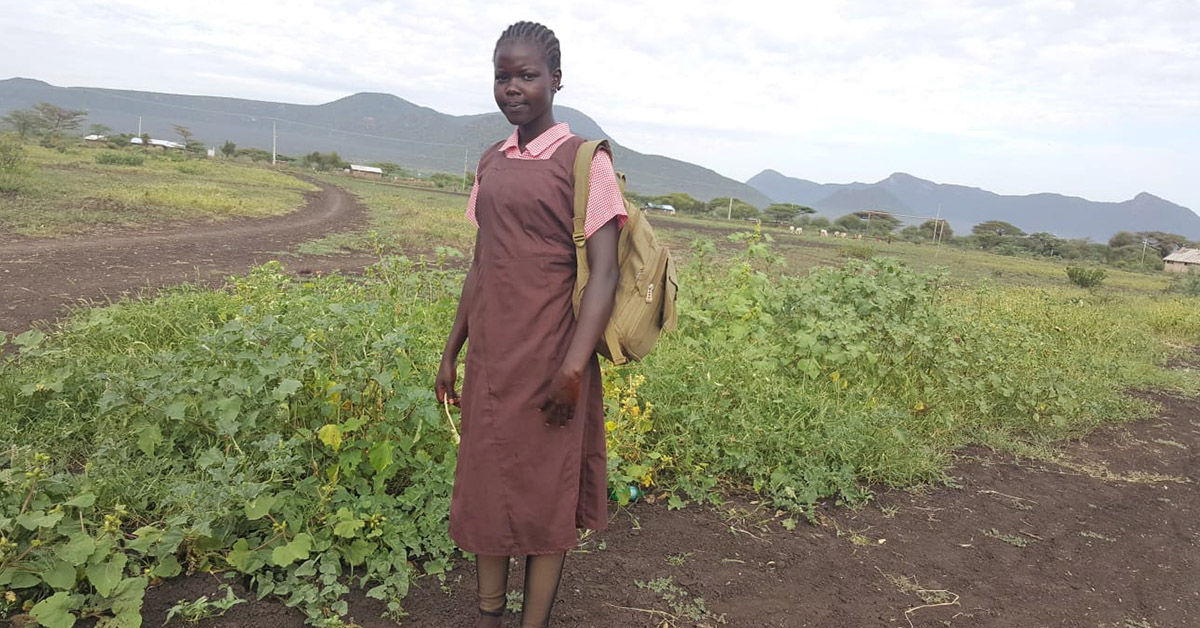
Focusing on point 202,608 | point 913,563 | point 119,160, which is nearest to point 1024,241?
point 119,160

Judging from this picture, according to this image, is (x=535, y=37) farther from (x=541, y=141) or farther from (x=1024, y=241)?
(x=1024, y=241)

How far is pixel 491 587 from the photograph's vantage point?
6.17 feet

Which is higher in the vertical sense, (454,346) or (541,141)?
(541,141)

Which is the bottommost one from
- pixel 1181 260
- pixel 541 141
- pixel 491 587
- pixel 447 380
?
pixel 491 587

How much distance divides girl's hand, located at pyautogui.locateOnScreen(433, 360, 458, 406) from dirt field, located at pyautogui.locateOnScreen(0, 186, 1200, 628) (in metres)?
0.67

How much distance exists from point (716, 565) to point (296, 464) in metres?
1.52

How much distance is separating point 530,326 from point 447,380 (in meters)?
0.45

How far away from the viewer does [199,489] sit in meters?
2.14

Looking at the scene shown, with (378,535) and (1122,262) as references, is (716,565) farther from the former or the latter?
(1122,262)

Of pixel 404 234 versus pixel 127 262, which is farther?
pixel 404 234

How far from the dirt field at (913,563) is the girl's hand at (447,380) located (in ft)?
2.20

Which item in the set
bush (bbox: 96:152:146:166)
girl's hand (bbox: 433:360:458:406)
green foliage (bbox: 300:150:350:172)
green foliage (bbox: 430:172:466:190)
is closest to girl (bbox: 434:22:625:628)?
girl's hand (bbox: 433:360:458:406)

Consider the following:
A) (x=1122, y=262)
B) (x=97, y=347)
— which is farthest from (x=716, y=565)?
(x=1122, y=262)

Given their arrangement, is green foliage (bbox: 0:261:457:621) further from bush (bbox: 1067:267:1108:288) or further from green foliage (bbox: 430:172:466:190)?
green foliage (bbox: 430:172:466:190)
